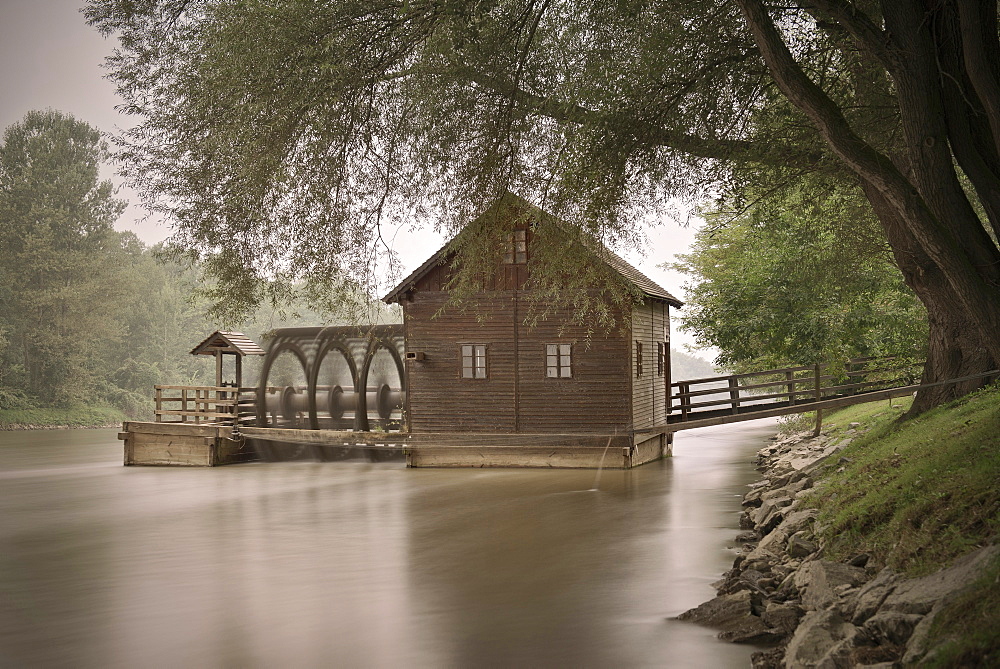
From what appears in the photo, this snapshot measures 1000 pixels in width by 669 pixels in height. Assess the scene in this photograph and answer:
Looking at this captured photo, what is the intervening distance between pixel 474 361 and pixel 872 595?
1566 centimetres

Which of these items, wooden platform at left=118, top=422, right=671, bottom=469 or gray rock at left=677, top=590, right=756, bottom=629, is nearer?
gray rock at left=677, top=590, right=756, bottom=629

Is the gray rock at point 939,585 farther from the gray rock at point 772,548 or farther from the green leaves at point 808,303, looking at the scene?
the green leaves at point 808,303

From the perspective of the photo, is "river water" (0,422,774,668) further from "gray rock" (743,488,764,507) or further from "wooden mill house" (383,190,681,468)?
"wooden mill house" (383,190,681,468)

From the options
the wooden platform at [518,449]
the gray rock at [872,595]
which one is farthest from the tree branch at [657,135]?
the wooden platform at [518,449]

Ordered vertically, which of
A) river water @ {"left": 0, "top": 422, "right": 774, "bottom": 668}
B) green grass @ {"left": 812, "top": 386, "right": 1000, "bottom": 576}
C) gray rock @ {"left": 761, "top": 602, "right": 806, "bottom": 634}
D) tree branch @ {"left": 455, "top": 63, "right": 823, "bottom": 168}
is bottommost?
river water @ {"left": 0, "top": 422, "right": 774, "bottom": 668}

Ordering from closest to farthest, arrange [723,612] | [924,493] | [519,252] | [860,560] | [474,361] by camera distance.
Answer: [860,560]
[924,493]
[723,612]
[519,252]
[474,361]

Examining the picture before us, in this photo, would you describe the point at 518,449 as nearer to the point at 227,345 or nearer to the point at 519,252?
the point at 519,252

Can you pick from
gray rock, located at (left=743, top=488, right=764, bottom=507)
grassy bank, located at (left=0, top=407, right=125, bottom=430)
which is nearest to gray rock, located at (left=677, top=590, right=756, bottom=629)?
gray rock, located at (left=743, top=488, right=764, bottom=507)

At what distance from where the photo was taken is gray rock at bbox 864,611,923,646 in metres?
5.39

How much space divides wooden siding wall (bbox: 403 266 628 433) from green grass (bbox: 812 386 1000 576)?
10.1 m

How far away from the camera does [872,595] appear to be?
20.0ft

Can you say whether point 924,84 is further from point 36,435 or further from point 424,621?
point 36,435

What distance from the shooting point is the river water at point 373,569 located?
813 centimetres

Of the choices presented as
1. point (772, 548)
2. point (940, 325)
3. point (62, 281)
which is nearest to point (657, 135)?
point (940, 325)
